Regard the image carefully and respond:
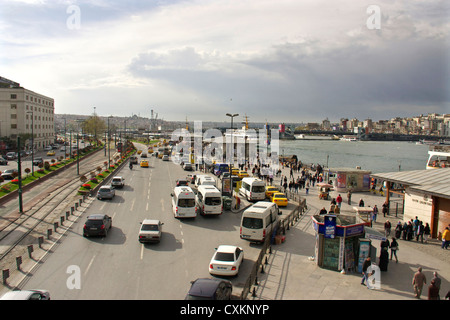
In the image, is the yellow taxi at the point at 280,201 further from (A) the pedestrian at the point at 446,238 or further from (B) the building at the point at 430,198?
(A) the pedestrian at the point at 446,238

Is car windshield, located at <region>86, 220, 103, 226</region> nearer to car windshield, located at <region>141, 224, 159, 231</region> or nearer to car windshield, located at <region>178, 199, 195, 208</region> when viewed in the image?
car windshield, located at <region>141, 224, 159, 231</region>

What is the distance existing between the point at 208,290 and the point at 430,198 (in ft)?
47.9

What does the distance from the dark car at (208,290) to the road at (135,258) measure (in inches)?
61.2

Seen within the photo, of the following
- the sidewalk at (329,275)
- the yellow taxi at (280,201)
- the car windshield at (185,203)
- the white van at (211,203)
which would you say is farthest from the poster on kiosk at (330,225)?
the yellow taxi at (280,201)

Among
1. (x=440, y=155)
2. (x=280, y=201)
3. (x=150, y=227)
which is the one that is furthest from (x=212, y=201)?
(x=440, y=155)

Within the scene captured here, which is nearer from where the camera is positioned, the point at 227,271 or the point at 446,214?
the point at 227,271

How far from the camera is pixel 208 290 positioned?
8.95 meters

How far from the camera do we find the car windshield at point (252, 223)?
16.1 metres

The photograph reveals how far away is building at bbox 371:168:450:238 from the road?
950cm

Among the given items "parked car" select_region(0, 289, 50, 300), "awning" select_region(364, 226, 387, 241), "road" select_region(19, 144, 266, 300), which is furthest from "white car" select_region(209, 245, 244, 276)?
"parked car" select_region(0, 289, 50, 300)
